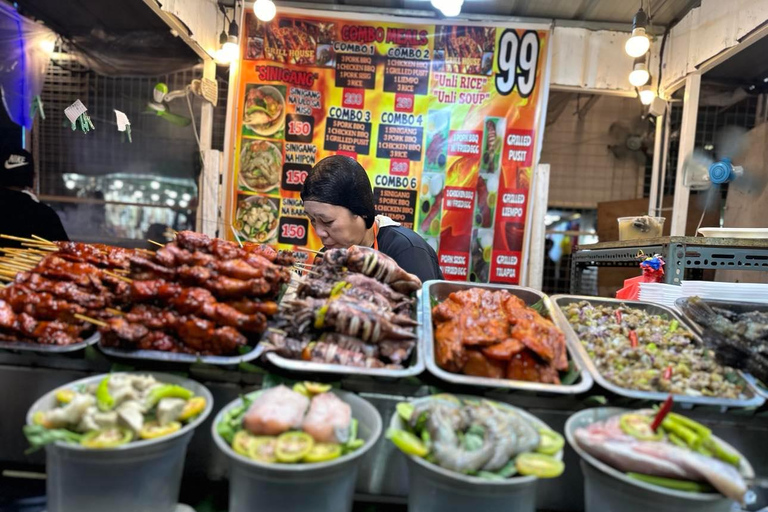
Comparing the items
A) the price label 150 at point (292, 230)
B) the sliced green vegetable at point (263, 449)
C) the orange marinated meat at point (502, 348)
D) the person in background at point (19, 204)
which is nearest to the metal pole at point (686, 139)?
the orange marinated meat at point (502, 348)

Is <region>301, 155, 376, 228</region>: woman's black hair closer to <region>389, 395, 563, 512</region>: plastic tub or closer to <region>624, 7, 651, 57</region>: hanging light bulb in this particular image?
<region>389, 395, 563, 512</region>: plastic tub

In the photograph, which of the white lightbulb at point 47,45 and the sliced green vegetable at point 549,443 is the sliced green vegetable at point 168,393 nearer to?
the sliced green vegetable at point 549,443

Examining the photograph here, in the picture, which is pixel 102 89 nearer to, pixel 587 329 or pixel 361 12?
pixel 361 12

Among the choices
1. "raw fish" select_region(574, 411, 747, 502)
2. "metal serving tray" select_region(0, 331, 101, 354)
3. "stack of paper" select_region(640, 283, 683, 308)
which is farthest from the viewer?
"stack of paper" select_region(640, 283, 683, 308)

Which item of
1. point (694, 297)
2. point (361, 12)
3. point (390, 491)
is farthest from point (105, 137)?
point (694, 297)

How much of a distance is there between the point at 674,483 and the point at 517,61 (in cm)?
519

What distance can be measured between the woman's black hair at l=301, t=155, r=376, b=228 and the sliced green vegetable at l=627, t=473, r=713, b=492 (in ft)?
7.33

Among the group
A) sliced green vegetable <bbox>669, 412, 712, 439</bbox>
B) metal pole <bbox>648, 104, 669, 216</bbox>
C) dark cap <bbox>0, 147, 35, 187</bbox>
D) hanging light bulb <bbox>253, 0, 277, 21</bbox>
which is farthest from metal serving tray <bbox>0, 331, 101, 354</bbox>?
metal pole <bbox>648, 104, 669, 216</bbox>

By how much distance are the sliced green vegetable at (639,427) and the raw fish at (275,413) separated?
3.34 feet

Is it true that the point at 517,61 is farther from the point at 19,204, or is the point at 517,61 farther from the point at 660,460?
the point at 19,204

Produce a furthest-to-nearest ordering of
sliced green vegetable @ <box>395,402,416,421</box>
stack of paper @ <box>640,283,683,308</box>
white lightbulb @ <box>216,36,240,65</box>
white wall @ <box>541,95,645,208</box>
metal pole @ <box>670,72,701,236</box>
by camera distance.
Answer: white wall @ <box>541,95,645,208</box>, metal pole @ <box>670,72,701,236</box>, white lightbulb @ <box>216,36,240,65</box>, stack of paper @ <box>640,283,683,308</box>, sliced green vegetable @ <box>395,402,416,421</box>

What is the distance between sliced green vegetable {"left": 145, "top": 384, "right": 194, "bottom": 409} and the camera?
136 cm

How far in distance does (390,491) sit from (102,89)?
7539 millimetres

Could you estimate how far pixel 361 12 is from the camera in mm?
5281
